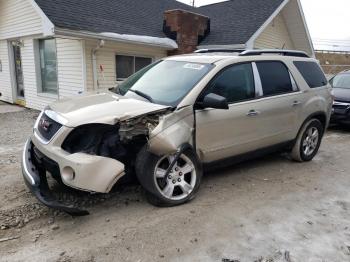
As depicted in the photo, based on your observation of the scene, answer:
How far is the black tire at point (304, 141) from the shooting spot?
569 cm

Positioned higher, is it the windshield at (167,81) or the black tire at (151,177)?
Result: the windshield at (167,81)

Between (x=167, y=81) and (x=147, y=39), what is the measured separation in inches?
275

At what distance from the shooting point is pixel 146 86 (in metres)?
4.59

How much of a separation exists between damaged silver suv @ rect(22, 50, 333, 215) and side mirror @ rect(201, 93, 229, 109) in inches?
0.5

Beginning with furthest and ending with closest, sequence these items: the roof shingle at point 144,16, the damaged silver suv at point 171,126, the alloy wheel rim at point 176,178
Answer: the roof shingle at point 144,16
the alloy wheel rim at point 176,178
the damaged silver suv at point 171,126

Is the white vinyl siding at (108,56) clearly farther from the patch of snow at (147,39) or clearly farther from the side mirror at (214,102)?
the side mirror at (214,102)

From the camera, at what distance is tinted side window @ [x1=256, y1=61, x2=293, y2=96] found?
16.3 ft

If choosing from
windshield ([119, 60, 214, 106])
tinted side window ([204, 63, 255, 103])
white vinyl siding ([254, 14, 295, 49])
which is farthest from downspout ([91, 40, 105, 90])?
white vinyl siding ([254, 14, 295, 49])

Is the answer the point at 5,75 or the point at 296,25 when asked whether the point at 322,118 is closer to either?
the point at 296,25

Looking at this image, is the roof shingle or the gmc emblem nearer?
the gmc emblem

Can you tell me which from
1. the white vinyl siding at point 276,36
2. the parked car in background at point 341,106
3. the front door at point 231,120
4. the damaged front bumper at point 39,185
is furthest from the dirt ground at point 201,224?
the white vinyl siding at point 276,36

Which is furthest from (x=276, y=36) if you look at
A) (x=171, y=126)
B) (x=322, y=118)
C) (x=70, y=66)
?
(x=171, y=126)

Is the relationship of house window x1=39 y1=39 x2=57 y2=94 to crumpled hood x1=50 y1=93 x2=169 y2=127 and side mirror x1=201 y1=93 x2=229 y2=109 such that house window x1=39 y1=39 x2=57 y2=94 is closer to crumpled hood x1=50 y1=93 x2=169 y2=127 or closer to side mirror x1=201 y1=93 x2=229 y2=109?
crumpled hood x1=50 y1=93 x2=169 y2=127

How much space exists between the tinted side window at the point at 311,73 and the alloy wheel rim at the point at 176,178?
2.89 m
